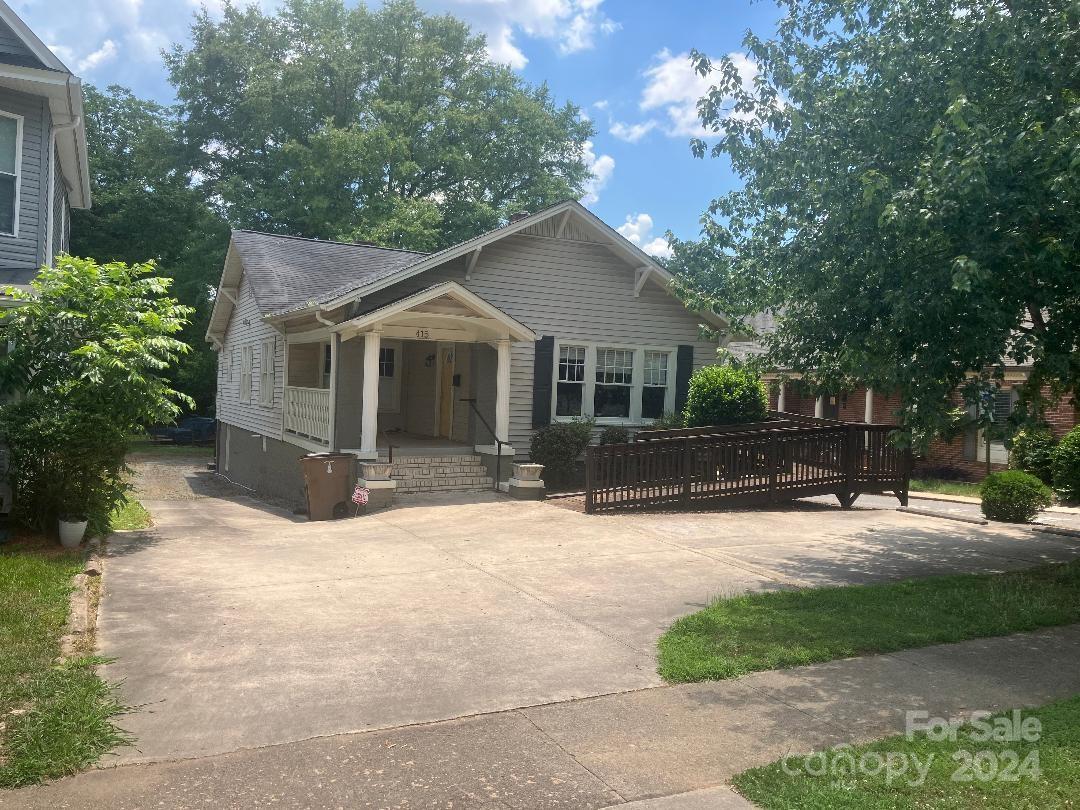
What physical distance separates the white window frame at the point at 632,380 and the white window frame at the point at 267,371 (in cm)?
673

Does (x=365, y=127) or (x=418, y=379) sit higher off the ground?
(x=365, y=127)

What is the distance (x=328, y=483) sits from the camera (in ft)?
44.4

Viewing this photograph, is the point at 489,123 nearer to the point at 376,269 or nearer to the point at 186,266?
the point at 186,266

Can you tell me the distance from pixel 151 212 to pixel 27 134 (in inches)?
943

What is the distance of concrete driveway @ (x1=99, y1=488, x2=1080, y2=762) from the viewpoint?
202 inches

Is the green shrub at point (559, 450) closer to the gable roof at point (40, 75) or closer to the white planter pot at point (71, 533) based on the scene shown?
the white planter pot at point (71, 533)

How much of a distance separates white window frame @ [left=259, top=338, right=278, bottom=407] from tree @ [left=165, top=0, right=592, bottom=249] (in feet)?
38.8

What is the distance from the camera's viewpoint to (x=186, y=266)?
32906 millimetres

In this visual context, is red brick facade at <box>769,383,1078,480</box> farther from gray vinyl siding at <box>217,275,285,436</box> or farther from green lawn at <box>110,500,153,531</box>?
green lawn at <box>110,500,153,531</box>

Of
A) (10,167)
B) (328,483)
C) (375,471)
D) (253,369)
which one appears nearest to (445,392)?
(375,471)

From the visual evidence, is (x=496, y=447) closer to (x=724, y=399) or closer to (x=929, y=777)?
(x=724, y=399)

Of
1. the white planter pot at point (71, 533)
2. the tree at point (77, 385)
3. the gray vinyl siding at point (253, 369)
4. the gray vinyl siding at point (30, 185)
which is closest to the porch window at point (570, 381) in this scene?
the gray vinyl siding at point (253, 369)

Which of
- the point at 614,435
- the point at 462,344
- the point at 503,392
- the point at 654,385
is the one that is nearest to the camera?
the point at 503,392

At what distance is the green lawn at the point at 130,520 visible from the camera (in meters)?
11.5
